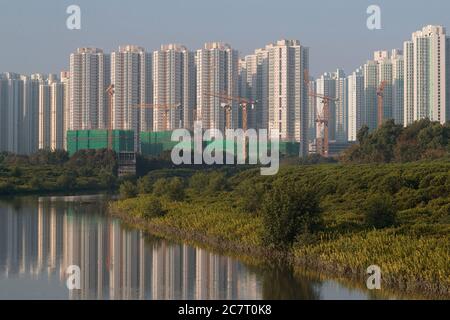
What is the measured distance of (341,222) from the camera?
13.9 metres

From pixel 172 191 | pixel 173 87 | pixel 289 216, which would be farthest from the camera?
pixel 173 87

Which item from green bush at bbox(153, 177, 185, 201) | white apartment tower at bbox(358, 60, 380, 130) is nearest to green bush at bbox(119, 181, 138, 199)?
green bush at bbox(153, 177, 185, 201)

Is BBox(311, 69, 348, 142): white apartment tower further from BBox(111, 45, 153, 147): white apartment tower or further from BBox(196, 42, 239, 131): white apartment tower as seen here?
BBox(111, 45, 153, 147): white apartment tower

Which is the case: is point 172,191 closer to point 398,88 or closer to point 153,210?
point 153,210

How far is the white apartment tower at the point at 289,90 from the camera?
48188mm

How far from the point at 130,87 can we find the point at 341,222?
38.1 m

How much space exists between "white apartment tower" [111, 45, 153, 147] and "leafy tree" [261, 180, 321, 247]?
38073mm

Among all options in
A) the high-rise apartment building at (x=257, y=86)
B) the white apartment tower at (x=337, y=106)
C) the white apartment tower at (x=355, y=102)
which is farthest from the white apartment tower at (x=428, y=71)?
the white apartment tower at (x=337, y=106)

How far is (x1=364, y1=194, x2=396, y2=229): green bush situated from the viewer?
1355cm

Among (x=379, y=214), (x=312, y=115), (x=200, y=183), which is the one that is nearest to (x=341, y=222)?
(x=379, y=214)
